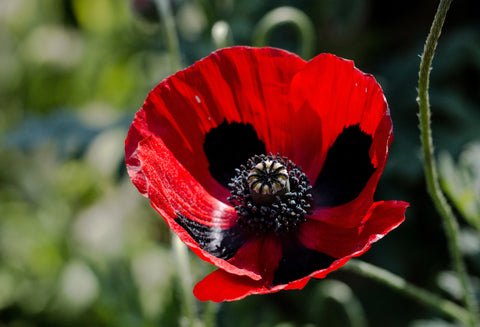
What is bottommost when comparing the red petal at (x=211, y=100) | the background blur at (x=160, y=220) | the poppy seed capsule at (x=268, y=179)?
the background blur at (x=160, y=220)

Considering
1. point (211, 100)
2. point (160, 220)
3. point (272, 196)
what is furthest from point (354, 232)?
point (160, 220)

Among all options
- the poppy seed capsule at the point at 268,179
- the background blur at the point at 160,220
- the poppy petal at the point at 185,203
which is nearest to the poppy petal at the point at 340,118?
the poppy seed capsule at the point at 268,179

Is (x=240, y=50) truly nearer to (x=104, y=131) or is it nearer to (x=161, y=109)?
(x=161, y=109)

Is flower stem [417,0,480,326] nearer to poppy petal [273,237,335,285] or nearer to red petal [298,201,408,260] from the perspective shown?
red petal [298,201,408,260]

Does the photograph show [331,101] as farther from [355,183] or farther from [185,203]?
[185,203]

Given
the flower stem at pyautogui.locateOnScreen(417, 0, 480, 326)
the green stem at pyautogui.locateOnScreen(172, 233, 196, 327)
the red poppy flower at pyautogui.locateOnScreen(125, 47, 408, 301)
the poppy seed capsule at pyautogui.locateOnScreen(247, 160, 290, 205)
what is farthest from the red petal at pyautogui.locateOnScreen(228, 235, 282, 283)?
the flower stem at pyautogui.locateOnScreen(417, 0, 480, 326)

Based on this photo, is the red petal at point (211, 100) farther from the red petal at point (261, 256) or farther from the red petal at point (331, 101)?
the red petal at point (261, 256)

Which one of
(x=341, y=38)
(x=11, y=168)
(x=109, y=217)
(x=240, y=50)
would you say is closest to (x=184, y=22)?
(x=341, y=38)
